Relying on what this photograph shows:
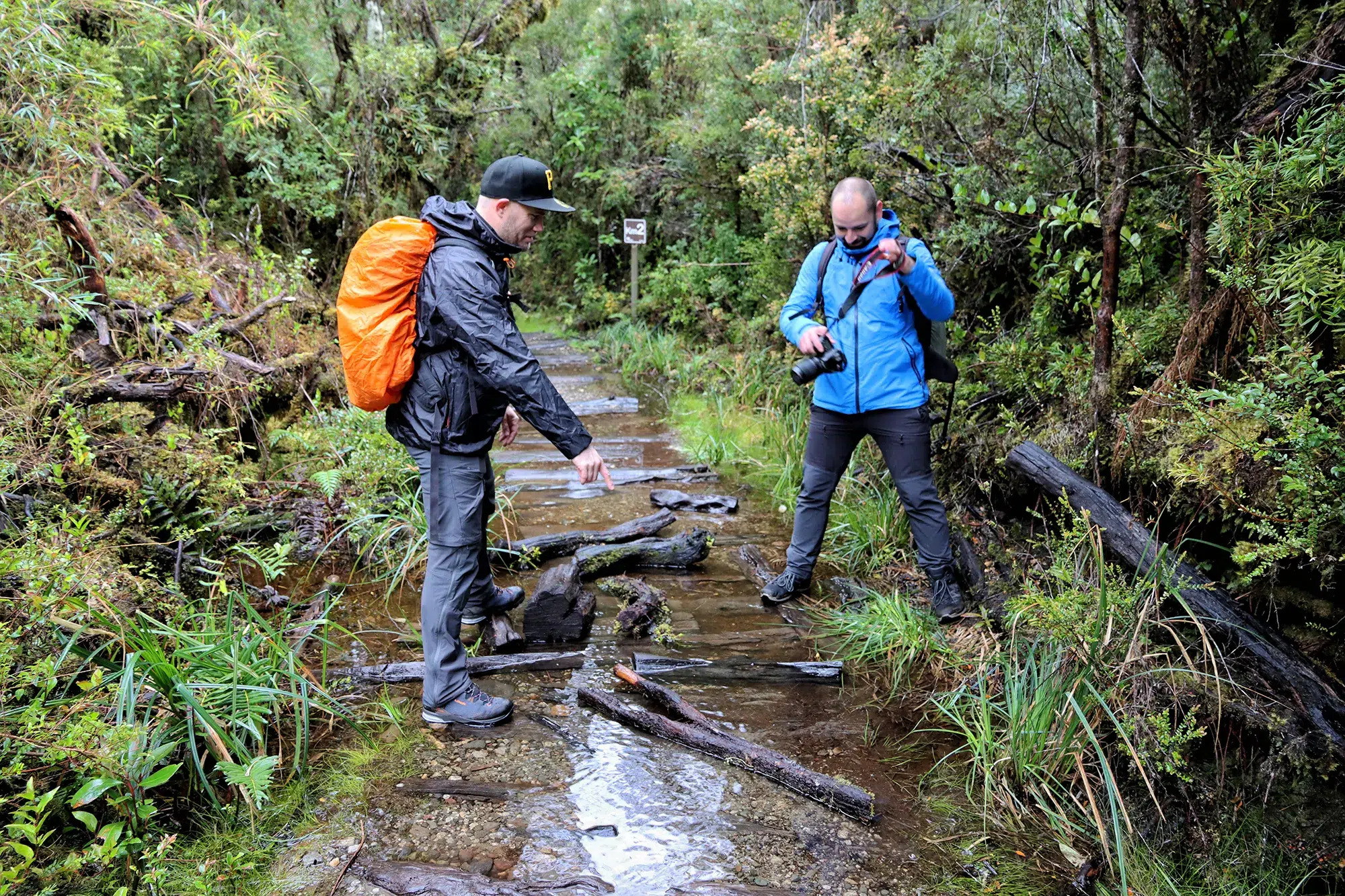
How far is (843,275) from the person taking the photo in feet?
14.2

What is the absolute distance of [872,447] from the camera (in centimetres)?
613

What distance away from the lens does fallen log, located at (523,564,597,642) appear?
4258 mm

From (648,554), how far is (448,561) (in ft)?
6.39

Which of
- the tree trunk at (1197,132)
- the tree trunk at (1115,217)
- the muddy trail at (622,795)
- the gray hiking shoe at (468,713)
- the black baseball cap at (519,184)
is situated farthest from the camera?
the tree trunk at (1115,217)

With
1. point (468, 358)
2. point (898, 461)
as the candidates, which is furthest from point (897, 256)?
point (468, 358)

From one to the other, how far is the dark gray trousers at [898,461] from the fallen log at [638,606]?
1016mm

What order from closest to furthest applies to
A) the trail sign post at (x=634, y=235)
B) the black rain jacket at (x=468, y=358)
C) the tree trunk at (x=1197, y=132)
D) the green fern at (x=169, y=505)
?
the black rain jacket at (x=468, y=358) → the tree trunk at (x=1197, y=132) → the green fern at (x=169, y=505) → the trail sign post at (x=634, y=235)

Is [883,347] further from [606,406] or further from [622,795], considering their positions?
[606,406]

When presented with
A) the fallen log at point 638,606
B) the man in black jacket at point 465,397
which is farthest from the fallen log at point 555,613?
the man in black jacket at point 465,397

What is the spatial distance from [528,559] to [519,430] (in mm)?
3536

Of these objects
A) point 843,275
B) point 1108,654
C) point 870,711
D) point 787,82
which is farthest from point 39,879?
point 787,82

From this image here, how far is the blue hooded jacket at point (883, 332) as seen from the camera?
4.16m

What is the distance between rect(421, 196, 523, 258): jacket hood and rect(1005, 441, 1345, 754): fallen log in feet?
8.88

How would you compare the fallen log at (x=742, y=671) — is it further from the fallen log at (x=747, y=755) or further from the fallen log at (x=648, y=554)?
the fallen log at (x=648, y=554)
